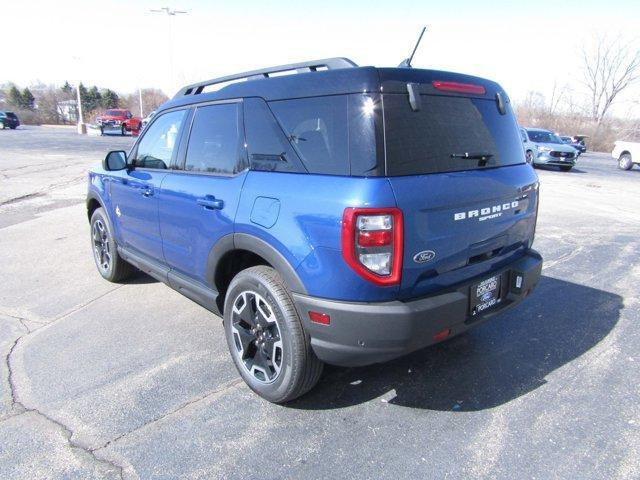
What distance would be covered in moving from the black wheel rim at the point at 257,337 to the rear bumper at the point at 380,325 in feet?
1.16

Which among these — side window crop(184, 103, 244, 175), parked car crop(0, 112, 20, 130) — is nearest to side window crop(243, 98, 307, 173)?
side window crop(184, 103, 244, 175)

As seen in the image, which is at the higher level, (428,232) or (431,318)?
(428,232)

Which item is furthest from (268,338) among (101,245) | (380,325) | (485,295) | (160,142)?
(101,245)

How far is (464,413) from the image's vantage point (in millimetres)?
2648

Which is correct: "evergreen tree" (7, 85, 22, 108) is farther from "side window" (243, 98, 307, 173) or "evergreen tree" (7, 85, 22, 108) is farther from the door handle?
"side window" (243, 98, 307, 173)

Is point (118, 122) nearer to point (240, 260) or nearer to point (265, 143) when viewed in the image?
point (240, 260)

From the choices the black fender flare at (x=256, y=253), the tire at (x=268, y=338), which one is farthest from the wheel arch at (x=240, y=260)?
the tire at (x=268, y=338)

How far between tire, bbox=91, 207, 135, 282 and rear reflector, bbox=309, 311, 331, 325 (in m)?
3.15

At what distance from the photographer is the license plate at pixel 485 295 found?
8.47 feet

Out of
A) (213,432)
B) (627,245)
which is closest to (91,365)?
(213,432)

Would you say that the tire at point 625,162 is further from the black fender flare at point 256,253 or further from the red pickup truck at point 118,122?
the red pickup truck at point 118,122

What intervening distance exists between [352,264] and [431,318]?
0.53 m

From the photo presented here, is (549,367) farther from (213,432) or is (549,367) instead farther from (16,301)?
(16,301)

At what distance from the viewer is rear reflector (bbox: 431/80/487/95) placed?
2515 mm
